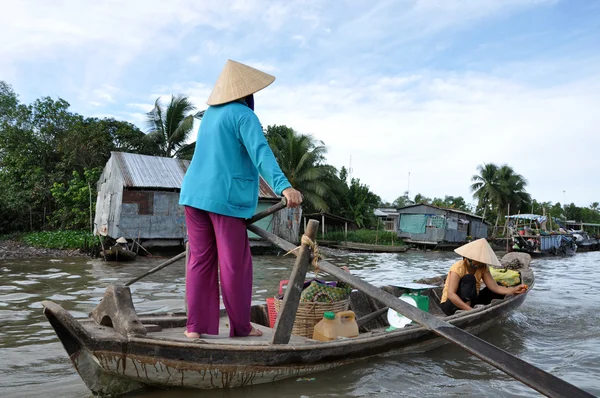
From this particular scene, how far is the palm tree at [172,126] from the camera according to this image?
20.0 meters

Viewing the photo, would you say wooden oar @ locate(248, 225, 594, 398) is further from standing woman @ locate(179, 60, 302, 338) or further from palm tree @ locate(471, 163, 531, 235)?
palm tree @ locate(471, 163, 531, 235)

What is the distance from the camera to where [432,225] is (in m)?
23.9

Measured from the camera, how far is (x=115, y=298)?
107 inches

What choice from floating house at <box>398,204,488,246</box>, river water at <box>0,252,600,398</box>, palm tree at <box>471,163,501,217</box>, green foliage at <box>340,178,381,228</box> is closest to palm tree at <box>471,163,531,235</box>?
palm tree at <box>471,163,501,217</box>

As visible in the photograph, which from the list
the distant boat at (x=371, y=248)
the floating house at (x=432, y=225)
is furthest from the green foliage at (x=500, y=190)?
the distant boat at (x=371, y=248)

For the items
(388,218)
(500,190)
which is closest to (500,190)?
(500,190)

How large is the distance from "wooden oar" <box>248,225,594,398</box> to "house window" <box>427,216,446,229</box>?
21923 millimetres

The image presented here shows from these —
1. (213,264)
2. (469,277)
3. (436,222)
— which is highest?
(436,222)

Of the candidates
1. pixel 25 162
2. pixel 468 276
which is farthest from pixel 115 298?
pixel 25 162

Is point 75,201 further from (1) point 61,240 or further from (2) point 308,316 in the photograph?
(2) point 308,316

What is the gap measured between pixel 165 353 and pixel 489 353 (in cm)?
170

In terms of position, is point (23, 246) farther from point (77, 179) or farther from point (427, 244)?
point (427, 244)

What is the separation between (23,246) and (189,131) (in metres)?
8.01

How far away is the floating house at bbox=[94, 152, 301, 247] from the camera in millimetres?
14172
